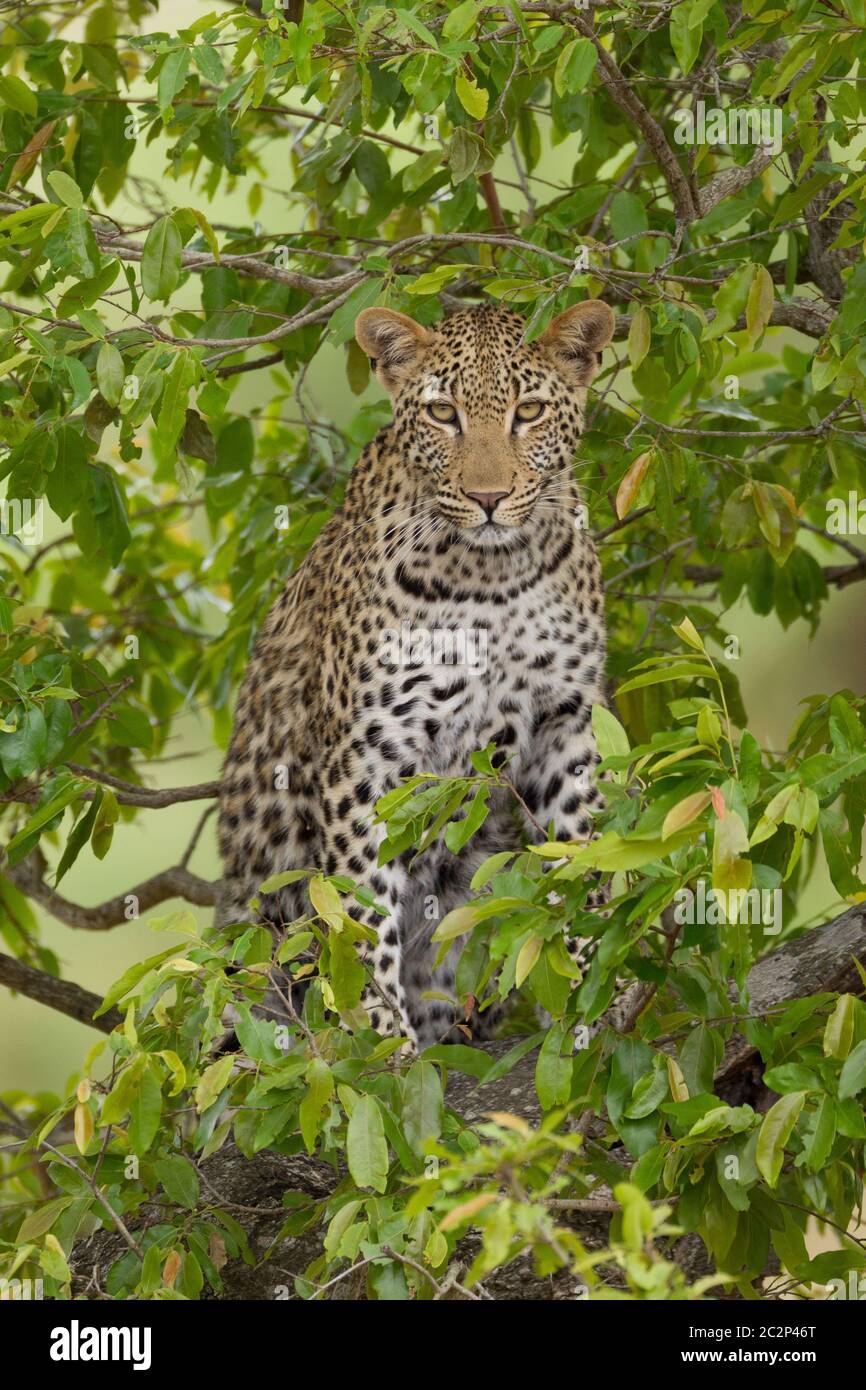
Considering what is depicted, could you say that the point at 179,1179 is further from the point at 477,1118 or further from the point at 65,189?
the point at 65,189

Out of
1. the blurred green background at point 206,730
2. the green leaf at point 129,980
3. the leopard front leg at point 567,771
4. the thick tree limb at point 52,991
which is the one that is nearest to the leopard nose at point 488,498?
the leopard front leg at point 567,771

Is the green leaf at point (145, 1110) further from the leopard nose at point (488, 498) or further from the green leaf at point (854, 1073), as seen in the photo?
the leopard nose at point (488, 498)

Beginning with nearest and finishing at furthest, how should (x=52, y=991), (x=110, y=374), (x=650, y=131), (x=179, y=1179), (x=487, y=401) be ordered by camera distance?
(x=179, y=1179)
(x=110, y=374)
(x=650, y=131)
(x=487, y=401)
(x=52, y=991)

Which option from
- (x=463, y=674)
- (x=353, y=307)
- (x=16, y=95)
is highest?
(x=16, y=95)

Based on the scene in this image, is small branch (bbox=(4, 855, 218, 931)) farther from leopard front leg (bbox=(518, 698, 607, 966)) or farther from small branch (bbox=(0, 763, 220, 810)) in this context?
leopard front leg (bbox=(518, 698, 607, 966))

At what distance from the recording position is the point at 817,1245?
1130cm

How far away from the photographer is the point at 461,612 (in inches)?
235

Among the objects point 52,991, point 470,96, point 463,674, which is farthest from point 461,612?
point 52,991

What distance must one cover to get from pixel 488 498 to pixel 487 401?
0.35m

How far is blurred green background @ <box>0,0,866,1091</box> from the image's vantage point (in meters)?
13.2

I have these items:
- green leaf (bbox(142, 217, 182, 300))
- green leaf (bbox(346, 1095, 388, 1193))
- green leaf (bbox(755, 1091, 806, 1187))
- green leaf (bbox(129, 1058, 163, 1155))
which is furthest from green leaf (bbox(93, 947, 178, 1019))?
green leaf (bbox(142, 217, 182, 300))
